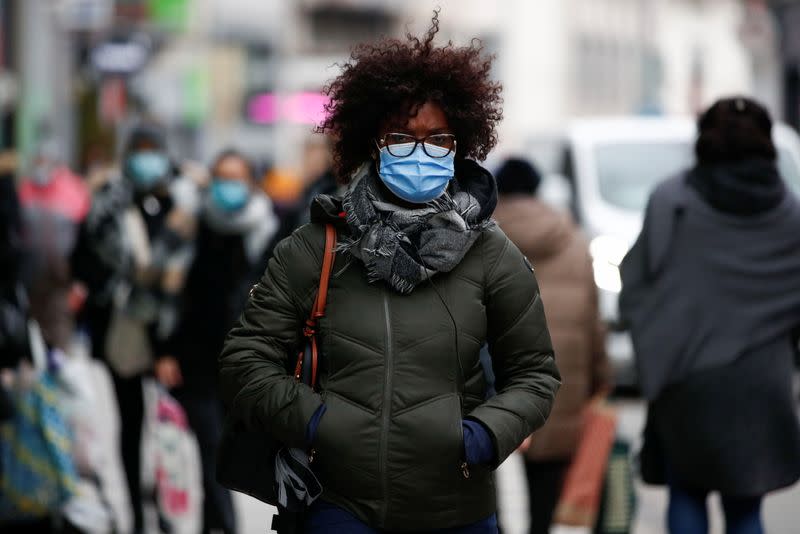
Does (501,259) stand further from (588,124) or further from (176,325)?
(588,124)

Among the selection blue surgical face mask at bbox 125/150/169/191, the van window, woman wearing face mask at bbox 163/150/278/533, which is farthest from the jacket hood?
the van window

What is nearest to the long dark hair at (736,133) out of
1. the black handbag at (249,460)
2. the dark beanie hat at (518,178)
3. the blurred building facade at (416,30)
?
the dark beanie hat at (518,178)

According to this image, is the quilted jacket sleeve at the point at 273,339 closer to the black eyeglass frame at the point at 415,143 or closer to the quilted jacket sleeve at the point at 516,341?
the black eyeglass frame at the point at 415,143

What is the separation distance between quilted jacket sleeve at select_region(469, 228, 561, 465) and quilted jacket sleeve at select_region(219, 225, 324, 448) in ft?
1.33

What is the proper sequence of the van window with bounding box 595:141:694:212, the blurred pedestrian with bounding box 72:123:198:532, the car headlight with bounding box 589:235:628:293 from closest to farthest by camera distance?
the blurred pedestrian with bounding box 72:123:198:532 → the car headlight with bounding box 589:235:628:293 → the van window with bounding box 595:141:694:212

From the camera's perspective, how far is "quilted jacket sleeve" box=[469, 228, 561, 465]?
3861 millimetres

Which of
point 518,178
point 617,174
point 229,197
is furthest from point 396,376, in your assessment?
point 617,174

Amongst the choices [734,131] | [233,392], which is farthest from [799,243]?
[233,392]

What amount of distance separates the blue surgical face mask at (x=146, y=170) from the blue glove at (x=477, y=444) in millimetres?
3896

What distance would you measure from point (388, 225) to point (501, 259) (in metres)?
0.28

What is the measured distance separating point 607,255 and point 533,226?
5994 millimetres

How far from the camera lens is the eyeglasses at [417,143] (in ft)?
12.8

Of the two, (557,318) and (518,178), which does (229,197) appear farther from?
(557,318)

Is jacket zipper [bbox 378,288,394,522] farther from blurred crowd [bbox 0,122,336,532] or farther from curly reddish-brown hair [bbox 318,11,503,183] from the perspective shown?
blurred crowd [bbox 0,122,336,532]
